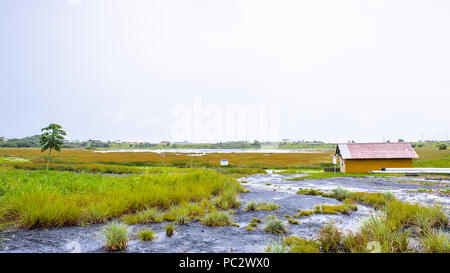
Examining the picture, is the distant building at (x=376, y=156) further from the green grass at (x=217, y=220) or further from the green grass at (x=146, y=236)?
the green grass at (x=146, y=236)

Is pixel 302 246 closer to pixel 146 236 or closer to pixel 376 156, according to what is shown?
pixel 146 236

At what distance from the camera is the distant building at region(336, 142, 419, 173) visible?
26.2 m

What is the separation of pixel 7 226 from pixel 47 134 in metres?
24.7

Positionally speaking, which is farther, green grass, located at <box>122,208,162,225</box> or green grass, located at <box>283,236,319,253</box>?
green grass, located at <box>122,208,162,225</box>

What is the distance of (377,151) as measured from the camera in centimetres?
2692

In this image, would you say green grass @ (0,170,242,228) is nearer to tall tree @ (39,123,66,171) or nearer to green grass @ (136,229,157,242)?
green grass @ (136,229,157,242)

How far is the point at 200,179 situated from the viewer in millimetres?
13727

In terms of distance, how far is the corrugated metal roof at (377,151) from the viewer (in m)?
26.3

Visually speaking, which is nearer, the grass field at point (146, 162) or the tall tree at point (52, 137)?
the tall tree at point (52, 137)

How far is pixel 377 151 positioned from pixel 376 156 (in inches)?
30.4

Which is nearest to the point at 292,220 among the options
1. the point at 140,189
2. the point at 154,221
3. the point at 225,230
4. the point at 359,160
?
the point at 225,230

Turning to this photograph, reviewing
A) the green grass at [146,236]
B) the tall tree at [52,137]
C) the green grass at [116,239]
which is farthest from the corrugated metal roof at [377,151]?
the tall tree at [52,137]

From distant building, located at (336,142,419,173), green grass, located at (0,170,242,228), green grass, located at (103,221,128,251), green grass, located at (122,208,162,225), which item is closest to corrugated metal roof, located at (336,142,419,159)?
distant building, located at (336,142,419,173)
